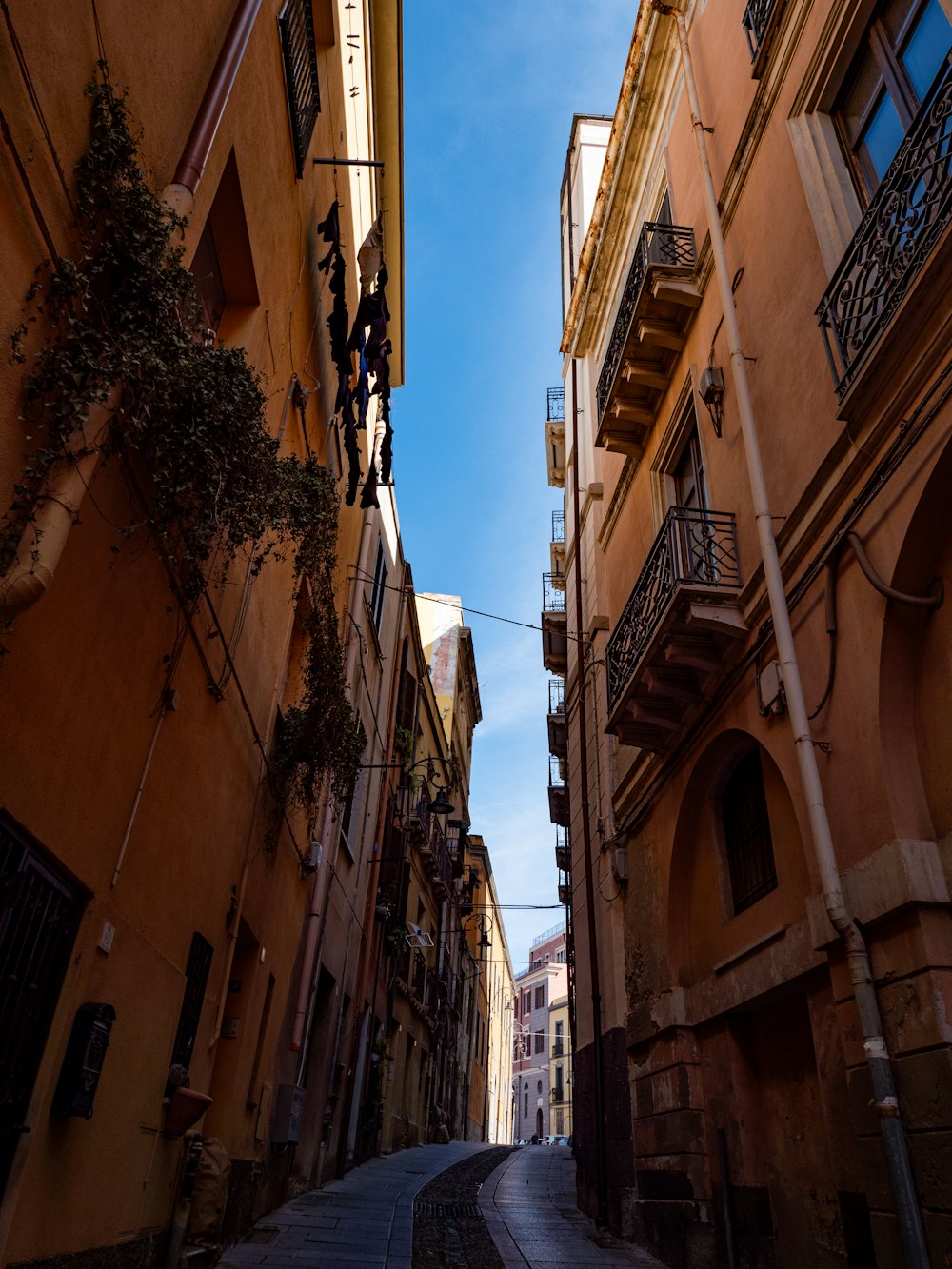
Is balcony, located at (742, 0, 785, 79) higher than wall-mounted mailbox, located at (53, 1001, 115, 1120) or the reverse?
higher

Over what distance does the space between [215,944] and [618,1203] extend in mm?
5882

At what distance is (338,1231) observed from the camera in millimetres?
7691

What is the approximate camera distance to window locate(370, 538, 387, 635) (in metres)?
14.8

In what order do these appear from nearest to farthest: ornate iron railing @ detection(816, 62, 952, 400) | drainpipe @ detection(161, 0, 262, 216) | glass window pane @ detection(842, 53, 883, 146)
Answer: drainpipe @ detection(161, 0, 262, 216) → ornate iron railing @ detection(816, 62, 952, 400) → glass window pane @ detection(842, 53, 883, 146)

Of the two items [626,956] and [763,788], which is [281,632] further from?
[626,956]

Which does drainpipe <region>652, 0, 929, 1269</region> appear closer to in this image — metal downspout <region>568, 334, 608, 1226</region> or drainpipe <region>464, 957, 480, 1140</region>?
metal downspout <region>568, 334, 608, 1226</region>

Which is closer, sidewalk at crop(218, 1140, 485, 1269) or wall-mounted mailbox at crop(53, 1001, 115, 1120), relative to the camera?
wall-mounted mailbox at crop(53, 1001, 115, 1120)

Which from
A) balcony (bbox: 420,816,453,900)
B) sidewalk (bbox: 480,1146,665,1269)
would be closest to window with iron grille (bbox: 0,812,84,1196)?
sidewalk (bbox: 480,1146,665,1269)

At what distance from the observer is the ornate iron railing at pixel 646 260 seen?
9.89 meters

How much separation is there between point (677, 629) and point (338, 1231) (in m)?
6.02

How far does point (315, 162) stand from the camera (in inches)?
325

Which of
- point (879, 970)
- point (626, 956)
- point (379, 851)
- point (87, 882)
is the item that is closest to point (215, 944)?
point (87, 882)

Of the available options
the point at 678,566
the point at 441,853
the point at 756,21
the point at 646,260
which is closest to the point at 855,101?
the point at 756,21

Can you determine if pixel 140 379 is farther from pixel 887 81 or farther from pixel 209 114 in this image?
pixel 887 81
